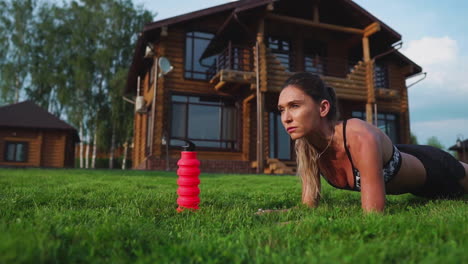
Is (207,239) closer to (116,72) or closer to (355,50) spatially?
(355,50)

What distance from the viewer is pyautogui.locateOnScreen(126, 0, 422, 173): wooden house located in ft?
46.5

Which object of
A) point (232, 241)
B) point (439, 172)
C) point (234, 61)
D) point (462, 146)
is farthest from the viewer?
point (462, 146)

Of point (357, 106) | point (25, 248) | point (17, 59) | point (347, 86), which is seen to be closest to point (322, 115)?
point (25, 248)

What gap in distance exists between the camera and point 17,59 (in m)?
27.0

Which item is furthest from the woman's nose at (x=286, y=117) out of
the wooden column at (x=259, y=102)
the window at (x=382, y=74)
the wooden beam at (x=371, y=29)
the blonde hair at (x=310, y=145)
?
the window at (x=382, y=74)

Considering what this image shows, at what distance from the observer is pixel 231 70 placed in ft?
44.5

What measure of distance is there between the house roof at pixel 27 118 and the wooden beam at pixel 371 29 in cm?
1706

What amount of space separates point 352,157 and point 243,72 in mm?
11156

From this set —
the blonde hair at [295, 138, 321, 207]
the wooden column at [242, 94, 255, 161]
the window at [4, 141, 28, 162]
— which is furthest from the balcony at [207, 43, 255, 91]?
the window at [4, 141, 28, 162]

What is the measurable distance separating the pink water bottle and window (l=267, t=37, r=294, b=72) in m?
14.4

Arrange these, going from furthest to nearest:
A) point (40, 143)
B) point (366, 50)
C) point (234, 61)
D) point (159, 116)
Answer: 1. point (40, 143)
2. point (366, 50)
3. point (234, 61)
4. point (159, 116)

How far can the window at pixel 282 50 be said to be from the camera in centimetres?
1684

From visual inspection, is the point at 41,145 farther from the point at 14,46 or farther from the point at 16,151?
the point at 14,46

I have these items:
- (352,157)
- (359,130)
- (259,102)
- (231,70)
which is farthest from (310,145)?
(231,70)
